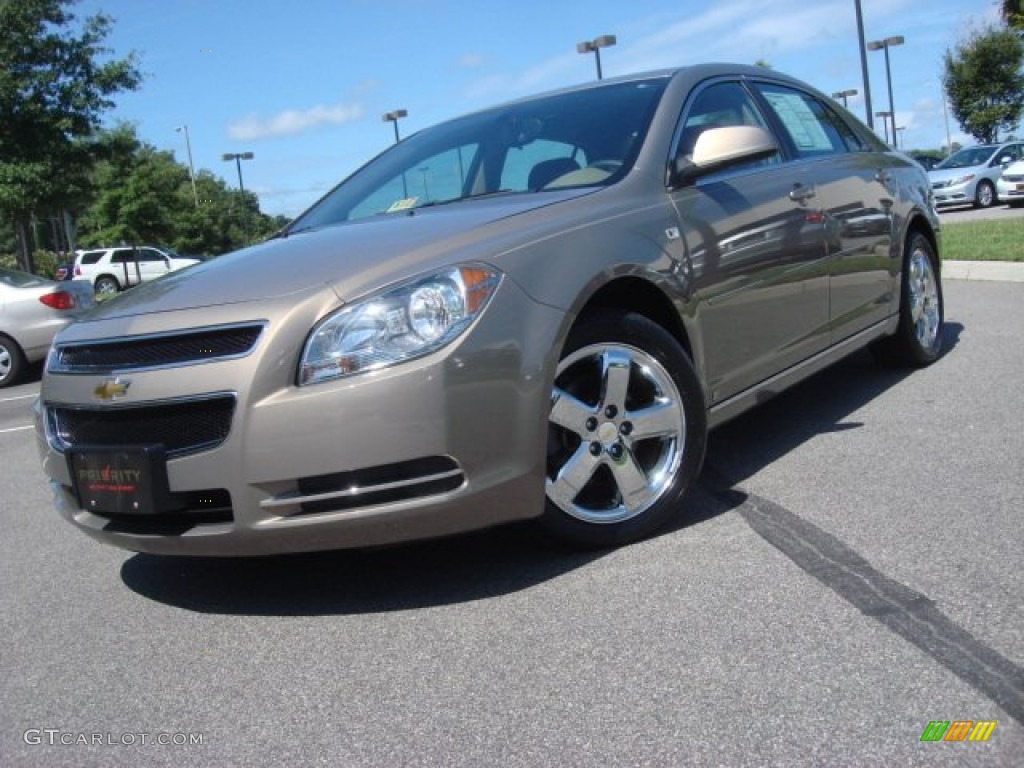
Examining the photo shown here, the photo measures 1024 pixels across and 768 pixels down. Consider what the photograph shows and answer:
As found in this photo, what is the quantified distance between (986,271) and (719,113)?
6257 millimetres

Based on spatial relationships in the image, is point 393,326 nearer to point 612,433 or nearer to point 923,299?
point 612,433

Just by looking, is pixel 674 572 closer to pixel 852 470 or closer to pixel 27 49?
pixel 852 470

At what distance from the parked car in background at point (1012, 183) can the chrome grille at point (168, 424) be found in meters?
21.2

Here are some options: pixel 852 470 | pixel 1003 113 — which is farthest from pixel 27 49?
pixel 1003 113

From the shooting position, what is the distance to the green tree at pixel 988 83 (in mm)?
37781

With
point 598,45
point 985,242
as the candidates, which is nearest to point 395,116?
point 598,45

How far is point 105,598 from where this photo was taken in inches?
131

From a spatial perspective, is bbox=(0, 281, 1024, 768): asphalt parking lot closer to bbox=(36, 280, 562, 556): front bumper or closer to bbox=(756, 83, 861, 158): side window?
bbox=(36, 280, 562, 556): front bumper

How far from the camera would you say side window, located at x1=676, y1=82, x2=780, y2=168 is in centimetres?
386

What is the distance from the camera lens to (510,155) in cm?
403

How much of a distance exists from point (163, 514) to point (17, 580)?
112cm

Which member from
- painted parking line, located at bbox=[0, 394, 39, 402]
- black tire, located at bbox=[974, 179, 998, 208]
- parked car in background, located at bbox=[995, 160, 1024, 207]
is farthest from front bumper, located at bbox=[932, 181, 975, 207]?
painted parking line, located at bbox=[0, 394, 39, 402]

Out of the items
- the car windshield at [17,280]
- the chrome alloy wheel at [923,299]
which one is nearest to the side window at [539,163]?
the chrome alloy wheel at [923,299]

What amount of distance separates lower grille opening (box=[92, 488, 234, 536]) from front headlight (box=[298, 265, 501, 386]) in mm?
438
